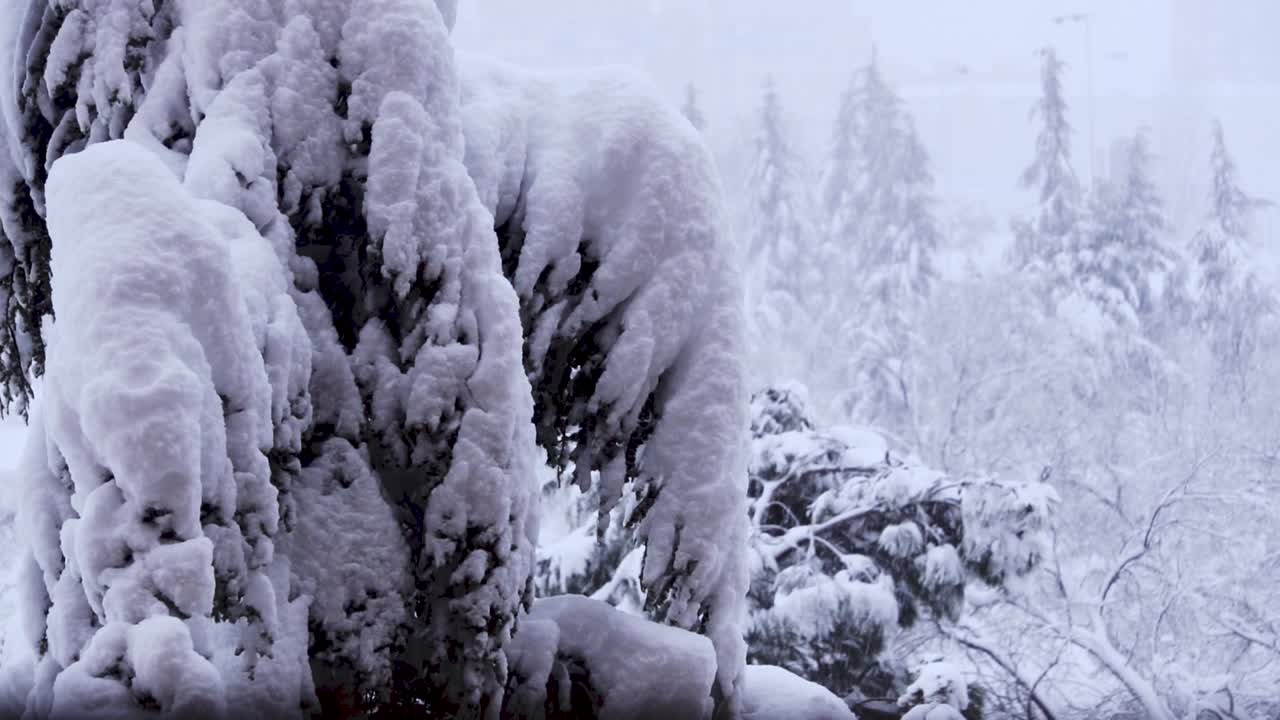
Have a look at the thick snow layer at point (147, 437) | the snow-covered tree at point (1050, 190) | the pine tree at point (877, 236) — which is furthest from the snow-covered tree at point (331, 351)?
the snow-covered tree at point (1050, 190)

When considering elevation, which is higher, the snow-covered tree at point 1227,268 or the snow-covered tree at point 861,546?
the snow-covered tree at point 861,546

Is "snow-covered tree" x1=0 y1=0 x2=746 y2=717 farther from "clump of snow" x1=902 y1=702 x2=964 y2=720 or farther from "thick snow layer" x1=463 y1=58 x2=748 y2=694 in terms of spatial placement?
"clump of snow" x1=902 y1=702 x2=964 y2=720

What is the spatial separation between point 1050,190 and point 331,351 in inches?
1077

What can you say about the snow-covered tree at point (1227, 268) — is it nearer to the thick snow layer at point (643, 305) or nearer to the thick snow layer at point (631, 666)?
the thick snow layer at point (643, 305)

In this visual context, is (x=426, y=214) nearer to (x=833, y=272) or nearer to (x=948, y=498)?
(x=948, y=498)

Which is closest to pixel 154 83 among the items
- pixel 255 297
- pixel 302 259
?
pixel 302 259

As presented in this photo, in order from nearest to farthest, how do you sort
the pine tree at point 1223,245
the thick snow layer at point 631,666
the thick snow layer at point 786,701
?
the thick snow layer at point 631,666 → the thick snow layer at point 786,701 → the pine tree at point 1223,245

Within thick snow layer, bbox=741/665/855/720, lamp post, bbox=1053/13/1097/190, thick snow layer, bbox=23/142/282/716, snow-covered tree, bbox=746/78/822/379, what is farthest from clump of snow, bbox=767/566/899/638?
lamp post, bbox=1053/13/1097/190

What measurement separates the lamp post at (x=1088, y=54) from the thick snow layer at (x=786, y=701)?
25.6 metres

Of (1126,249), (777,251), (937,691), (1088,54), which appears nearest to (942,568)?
(937,691)

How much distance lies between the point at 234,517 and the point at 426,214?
827 millimetres

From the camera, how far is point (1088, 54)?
33.1m

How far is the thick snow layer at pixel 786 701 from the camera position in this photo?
356 centimetres

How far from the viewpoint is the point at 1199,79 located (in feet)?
127
